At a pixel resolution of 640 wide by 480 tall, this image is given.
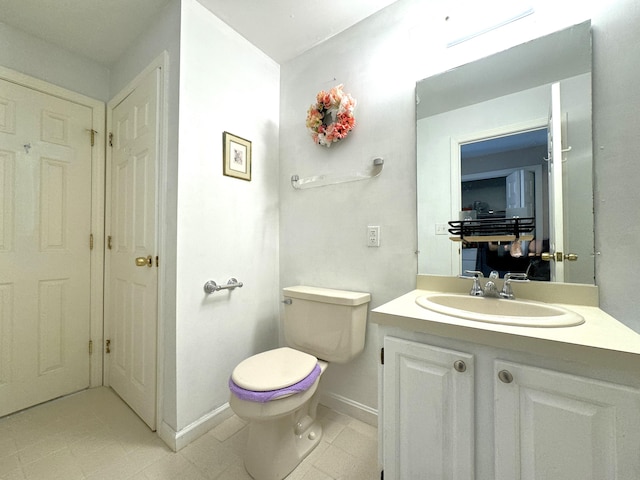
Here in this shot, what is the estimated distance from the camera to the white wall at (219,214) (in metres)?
1.31

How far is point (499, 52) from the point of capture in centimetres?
114

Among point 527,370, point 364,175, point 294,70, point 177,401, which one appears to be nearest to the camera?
point 527,370

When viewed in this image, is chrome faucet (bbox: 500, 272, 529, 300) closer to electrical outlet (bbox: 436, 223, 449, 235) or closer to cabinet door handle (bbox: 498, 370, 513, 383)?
electrical outlet (bbox: 436, 223, 449, 235)

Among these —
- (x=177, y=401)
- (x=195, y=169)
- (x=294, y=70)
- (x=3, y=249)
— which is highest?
(x=294, y=70)

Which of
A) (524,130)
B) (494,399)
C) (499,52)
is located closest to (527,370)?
(494,399)

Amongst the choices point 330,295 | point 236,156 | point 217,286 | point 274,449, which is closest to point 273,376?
point 274,449

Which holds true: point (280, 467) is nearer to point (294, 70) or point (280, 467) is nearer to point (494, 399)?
point (494, 399)

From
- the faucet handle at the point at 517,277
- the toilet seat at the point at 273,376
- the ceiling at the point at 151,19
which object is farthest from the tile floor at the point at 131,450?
the ceiling at the point at 151,19

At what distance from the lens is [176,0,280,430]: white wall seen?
1.31 m

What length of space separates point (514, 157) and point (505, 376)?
90cm

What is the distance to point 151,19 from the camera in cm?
147

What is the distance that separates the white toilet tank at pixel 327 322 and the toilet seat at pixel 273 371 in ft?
0.43

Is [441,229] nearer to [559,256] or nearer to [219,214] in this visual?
[559,256]

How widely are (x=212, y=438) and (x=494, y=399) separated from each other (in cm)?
135
